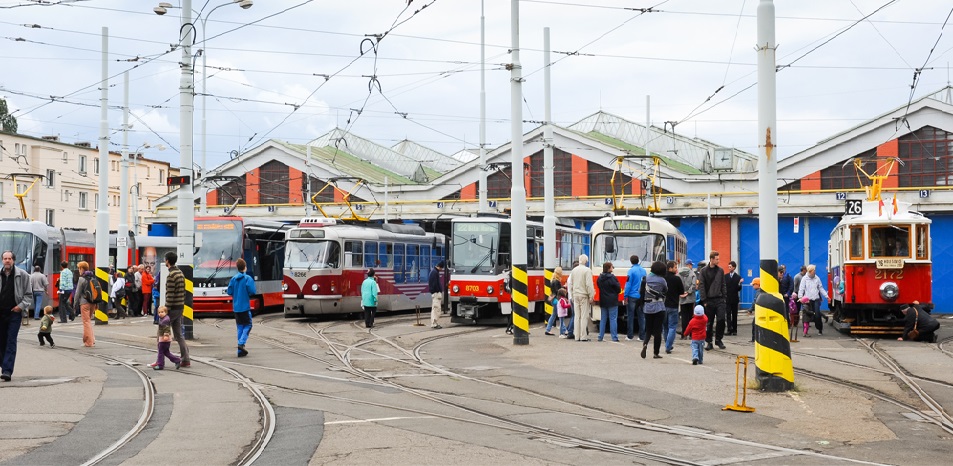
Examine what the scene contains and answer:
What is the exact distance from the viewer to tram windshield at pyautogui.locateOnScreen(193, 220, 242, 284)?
113 feet

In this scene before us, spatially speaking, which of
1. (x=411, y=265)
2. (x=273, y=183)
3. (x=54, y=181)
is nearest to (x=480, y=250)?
(x=411, y=265)

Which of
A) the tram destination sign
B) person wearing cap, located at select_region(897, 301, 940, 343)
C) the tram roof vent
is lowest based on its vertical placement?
person wearing cap, located at select_region(897, 301, 940, 343)

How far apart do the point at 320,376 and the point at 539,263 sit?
53.9 feet

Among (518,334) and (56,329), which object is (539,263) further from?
(56,329)

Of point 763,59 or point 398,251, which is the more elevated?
point 763,59

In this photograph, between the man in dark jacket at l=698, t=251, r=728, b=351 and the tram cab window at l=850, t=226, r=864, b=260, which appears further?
the tram cab window at l=850, t=226, r=864, b=260

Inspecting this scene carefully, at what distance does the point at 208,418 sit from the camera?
12.4m

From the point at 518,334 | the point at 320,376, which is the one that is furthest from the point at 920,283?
the point at 320,376

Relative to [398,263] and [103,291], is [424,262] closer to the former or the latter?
[398,263]

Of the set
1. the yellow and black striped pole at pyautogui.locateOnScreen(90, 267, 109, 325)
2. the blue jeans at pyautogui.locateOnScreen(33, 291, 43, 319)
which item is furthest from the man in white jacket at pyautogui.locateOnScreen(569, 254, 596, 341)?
the blue jeans at pyautogui.locateOnScreen(33, 291, 43, 319)

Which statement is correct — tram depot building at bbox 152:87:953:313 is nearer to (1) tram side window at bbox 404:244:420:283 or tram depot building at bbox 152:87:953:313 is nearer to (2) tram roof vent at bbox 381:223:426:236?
(2) tram roof vent at bbox 381:223:426:236

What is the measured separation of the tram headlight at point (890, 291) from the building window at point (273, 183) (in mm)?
43000

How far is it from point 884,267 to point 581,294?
7.87m

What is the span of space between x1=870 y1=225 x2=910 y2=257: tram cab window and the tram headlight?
0.79 m
